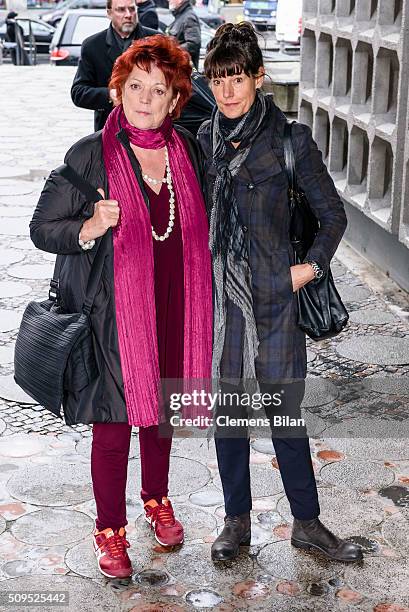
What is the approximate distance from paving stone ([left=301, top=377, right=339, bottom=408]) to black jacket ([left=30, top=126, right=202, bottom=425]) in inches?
62.1

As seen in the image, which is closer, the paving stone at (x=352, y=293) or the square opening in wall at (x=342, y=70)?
the paving stone at (x=352, y=293)

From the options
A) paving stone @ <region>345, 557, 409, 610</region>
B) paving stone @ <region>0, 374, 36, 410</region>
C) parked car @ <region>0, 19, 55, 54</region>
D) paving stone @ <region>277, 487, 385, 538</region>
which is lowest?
parked car @ <region>0, 19, 55, 54</region>

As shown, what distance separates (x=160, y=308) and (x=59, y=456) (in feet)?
3.65

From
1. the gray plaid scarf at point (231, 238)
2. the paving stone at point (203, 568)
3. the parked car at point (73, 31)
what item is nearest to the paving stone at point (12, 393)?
the paving stone at point (203, 568)

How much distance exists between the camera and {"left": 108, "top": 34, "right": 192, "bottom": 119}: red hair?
2.91m

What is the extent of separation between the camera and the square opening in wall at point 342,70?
6.56 m

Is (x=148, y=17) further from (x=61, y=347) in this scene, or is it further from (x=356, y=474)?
(x=61, y=347)

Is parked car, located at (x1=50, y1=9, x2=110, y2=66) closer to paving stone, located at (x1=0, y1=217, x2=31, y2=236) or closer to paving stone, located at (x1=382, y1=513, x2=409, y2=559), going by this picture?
paving stone, located at (x1=0, y1=217, x2=31, y2=236)

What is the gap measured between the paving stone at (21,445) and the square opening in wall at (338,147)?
3.36m

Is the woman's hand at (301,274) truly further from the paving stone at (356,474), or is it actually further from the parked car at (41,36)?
the parked car at (41,36)

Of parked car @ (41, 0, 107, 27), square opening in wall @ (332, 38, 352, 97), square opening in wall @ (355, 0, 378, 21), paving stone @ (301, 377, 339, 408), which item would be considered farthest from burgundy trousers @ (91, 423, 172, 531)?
parked car @ (41, 0, 107, 27)

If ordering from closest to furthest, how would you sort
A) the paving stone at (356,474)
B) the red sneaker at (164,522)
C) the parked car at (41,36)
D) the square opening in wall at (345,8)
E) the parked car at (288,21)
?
the red sneaker at (164,522)
the paving stone at (356,474)
the square opening in wall at (345,8)
the parked car at (288,21)
the parked car at (41,36)

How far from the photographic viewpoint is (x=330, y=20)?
6.79m

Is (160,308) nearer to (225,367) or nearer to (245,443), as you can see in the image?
(225,367)
